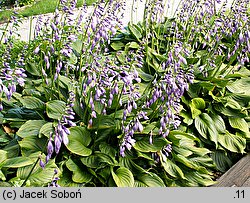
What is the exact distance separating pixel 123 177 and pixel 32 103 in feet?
3.74

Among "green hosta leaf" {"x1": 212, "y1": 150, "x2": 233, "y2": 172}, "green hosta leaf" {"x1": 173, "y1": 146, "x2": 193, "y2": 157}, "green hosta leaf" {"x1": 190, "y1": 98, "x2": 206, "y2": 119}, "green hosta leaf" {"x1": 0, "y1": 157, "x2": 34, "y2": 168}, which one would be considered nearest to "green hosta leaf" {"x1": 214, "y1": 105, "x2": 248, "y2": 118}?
"green hosta leaf" {"x1": 190, "y1": 98, "x2": 206, "y2": 119}

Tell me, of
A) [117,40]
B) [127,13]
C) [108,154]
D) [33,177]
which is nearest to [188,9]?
[117,40]

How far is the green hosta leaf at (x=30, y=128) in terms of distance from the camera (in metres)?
Answer: 3.83

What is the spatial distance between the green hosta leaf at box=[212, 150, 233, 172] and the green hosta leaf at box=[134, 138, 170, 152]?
3.16ft

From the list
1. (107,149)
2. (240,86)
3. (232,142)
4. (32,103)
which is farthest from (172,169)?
(240,86)

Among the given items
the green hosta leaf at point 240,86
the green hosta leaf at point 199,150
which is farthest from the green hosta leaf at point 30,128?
the green hosta leaf at point 240,86

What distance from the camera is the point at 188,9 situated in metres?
5.70

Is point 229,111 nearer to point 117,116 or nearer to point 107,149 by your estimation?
point 117,116

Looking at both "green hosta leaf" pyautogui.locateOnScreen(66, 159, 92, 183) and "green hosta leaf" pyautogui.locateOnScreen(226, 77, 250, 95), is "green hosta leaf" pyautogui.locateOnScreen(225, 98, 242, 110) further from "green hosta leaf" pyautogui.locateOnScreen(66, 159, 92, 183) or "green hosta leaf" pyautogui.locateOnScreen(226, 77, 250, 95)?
"green hosta leaf" pyautogui.locateOnScreen(66, 159, 92, 183)

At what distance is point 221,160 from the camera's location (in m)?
4.73

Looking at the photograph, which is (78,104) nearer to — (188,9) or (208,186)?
(208,186)

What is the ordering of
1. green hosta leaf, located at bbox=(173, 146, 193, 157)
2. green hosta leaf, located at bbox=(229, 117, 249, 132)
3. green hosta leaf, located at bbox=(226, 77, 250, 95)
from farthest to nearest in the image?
green hosta leaf, located at bbox=(226, 77, 250, 95) < green hosta leaf, located at bbox=(229, 117, 249, 132) < green hosta leaf, located at bbox=(173, 146, 193, 157)

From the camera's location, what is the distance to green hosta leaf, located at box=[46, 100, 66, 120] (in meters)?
3.91

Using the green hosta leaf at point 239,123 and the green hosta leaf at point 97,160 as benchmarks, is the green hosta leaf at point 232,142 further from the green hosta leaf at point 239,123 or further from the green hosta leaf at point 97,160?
the green hosta leaf at point 97,160
